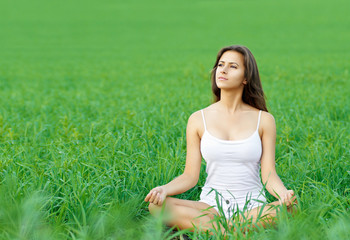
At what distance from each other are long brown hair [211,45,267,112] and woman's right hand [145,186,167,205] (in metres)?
0.97

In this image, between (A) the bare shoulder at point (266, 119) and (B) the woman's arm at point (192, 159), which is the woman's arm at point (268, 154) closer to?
(A) the bare shoulder at point (266, 119)

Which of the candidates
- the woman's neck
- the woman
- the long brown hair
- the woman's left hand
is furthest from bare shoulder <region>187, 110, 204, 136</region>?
the woman's left hand

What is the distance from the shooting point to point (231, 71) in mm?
3781

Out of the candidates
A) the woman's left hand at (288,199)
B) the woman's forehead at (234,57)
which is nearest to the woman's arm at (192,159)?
the woman's forehead at (234,57)

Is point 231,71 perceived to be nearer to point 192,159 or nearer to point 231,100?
point 231,100

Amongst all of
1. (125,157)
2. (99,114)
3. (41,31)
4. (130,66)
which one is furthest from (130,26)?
(125,157)

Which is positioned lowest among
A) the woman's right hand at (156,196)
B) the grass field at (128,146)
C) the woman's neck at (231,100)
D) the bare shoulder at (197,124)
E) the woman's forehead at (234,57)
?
the grass field at (128,146)

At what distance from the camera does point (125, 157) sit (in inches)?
191

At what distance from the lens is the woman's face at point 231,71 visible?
3770 millimetres

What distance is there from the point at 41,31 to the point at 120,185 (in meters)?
38.2

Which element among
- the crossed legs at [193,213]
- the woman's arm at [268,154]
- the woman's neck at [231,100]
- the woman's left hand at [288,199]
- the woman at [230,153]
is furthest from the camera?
the woman's neck at [231,100]

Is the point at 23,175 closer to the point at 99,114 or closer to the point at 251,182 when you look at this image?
the point at 251,182

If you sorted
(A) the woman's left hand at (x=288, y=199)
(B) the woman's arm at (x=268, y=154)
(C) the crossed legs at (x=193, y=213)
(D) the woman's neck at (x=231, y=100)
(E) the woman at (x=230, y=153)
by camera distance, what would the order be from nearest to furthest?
(A) the woman's left hand at (x=288, y=199) → (C) the crossed legs at (x=193, y=213) → (E) the woman at (x=230, y=153) → (B) the woman's arm at (x=268, y=154) → (D) the woman's neck at (x=231, y=100)

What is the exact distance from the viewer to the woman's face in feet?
12.4
